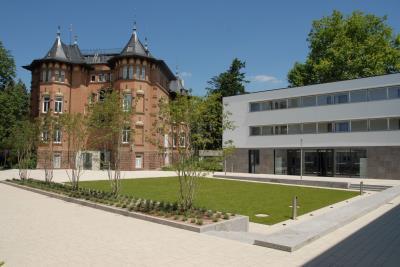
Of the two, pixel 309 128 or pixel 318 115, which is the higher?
pixel 318 115

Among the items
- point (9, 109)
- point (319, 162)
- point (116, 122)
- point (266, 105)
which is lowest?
point (319, 162)

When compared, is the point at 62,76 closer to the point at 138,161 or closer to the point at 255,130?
the point at 138,161

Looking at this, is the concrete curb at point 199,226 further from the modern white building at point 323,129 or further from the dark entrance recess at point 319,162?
the dark entrance recess at point 319,162

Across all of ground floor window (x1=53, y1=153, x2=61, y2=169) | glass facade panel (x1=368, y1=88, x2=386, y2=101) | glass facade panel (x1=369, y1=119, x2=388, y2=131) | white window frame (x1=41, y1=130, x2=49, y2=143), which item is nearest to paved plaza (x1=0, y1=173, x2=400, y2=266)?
white window frame (x1=41, y1=130, x2=49, y2=143)

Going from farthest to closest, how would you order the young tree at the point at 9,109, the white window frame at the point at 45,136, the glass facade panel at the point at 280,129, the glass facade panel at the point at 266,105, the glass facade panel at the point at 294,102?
the young tree at the point at 9,109 < the glass facade panel at the point at 266,105 < the glass facade panel at the point at 280,129 < the glass facade panel at the point at 294,102 < the white window frame at the point at 45,136

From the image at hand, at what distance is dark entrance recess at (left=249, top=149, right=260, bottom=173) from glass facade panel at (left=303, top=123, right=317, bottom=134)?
20.5ft

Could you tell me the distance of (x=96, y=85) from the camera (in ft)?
161

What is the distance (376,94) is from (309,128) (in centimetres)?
707

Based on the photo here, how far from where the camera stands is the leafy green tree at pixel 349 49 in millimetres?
46000

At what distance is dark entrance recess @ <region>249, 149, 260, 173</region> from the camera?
4028 centimetres

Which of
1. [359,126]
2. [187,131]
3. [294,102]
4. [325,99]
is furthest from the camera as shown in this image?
[294,102]

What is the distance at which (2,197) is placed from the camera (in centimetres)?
1692

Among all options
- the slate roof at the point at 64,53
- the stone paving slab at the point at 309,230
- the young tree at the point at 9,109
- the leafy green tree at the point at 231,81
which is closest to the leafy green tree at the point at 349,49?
the leafy green tree at the point at 231,81

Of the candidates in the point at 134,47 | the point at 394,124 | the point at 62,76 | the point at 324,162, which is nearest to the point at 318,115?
the point at 324,162
